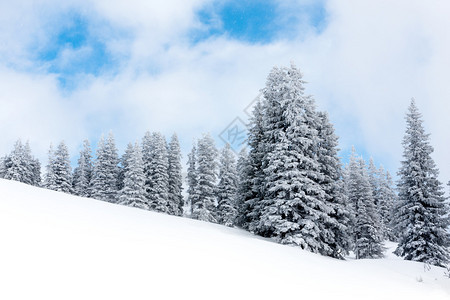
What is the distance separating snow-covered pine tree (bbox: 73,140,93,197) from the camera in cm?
4638

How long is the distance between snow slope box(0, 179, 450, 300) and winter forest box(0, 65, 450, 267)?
1000cm

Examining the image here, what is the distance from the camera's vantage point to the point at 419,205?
996 inches

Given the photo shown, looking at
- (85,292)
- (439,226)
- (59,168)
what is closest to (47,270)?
(85,292)

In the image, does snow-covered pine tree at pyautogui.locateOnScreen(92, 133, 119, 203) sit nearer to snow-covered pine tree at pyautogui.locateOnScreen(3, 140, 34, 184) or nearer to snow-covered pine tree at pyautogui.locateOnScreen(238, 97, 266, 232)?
snow-covered pine tree at pyautogui.locateOnScreen(3, 140, 34, 184)

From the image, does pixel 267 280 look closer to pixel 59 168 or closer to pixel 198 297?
pixel 198 297

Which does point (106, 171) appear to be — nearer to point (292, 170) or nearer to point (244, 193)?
point (244, 193)

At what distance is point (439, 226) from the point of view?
984 inches

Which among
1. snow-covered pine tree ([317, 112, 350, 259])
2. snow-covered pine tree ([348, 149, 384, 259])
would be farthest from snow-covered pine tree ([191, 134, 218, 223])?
snow-covered pine tree ([317, 112, 350, 259])

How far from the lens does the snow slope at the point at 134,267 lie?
12.8 feet

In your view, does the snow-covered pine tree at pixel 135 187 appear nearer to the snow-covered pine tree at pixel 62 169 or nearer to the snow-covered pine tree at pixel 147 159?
the snow-covered pine tree at pixel 147 159

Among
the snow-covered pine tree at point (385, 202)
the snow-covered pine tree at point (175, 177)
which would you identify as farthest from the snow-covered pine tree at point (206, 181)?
the snow-covered pine tree at point (385, 202)

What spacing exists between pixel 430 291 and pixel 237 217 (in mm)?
16822

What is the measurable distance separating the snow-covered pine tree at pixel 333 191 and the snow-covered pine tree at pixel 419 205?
7490 millimetres

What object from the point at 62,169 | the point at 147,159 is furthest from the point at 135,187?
the point at 62,169
